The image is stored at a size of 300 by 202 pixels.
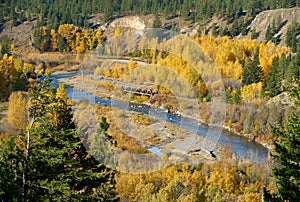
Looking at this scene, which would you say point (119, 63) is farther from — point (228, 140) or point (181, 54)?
point (228, 140)

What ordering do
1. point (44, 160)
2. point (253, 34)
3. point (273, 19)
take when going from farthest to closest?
point (273, 19) < point (253, 34) < point (44, 160)

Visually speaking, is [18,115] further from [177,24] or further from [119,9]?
[119,9]

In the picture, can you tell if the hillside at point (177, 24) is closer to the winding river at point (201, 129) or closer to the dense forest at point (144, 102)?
the dense forest at point (144, 102)

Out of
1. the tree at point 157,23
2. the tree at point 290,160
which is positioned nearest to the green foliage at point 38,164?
the tree at point 290,160

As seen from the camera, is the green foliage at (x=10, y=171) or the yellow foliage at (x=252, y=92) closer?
the green foliage at (x=10, y=171)

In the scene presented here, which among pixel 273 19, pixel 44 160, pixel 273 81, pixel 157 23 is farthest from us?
pixel 157 23

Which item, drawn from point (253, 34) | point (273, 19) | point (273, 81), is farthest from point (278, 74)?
point (273, 19)
